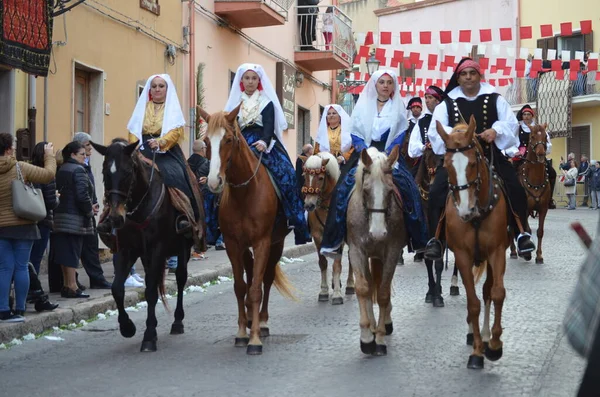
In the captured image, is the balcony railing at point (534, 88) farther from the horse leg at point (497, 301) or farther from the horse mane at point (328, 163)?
the horse leg at point (497, 301)

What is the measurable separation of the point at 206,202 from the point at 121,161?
1386 mm

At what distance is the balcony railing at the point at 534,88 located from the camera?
47656 mm

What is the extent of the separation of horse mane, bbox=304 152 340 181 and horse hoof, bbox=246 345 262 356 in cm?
432

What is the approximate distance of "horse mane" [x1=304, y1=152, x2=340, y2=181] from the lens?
40.6ft

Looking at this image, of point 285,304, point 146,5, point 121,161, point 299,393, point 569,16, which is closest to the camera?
point 299,393

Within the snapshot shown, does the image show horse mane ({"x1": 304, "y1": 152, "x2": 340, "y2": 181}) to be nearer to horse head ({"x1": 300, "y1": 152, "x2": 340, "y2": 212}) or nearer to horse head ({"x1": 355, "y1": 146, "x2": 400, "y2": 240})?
horse head ({"x1": 300, "y1": 152, "x2": 340, "y2": 212})

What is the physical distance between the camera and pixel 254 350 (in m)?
8.38

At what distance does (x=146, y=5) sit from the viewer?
62.5 feet

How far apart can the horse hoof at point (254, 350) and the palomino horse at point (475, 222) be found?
1.83 m

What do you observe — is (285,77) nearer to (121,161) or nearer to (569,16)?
(121,161)

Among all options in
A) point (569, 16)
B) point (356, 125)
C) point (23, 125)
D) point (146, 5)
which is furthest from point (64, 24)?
point (569, 16)

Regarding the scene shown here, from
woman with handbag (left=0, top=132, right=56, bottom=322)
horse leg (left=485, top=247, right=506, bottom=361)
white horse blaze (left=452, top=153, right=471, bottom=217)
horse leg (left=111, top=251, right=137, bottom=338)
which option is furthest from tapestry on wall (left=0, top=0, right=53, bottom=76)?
horse leg (left=485, top=247, right=506, bottom=361)

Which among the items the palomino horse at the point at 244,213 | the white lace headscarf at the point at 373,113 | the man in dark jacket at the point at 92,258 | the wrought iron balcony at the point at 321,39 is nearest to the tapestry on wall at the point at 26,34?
the man in dark jacket at the point at 92,258

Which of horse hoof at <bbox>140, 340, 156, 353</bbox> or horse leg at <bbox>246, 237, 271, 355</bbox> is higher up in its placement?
horse leg at <bbox>246, 237, 271, 355</bbox>
